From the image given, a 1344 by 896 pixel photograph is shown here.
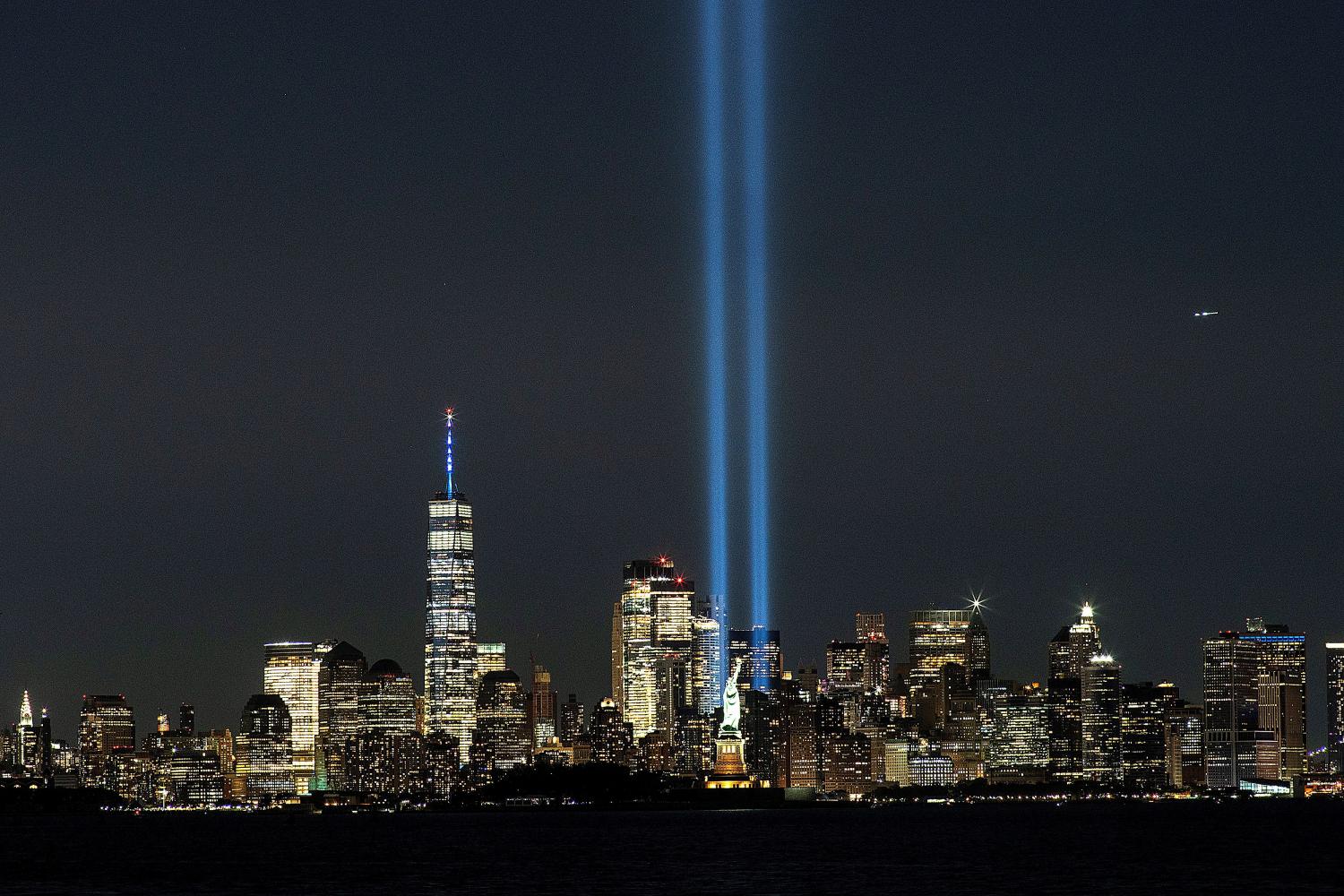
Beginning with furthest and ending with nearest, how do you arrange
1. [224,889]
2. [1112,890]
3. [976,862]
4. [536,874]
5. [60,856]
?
[60,856] → [976,862] → [536,874] → [224,889] → [1112,890]

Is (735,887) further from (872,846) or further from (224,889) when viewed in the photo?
(872,846)

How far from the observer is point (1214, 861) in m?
151

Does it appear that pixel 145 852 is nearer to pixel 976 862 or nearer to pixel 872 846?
pixel 872 846

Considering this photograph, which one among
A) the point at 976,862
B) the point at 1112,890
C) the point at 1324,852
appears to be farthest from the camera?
the point at 1324,852

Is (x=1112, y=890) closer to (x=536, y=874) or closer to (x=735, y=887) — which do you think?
(x=735, y=887)

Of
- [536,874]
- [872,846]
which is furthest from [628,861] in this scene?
[872,846]

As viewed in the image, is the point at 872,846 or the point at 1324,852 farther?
the point at 872,846

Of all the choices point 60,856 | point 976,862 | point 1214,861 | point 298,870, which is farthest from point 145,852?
point 1214,861

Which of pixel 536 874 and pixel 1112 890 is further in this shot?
pixel 536 874

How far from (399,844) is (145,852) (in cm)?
2158

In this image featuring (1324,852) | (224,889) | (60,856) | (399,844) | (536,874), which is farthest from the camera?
(399,844)

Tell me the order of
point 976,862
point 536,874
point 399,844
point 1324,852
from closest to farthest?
point 536,874 → point 976,862 → point 1324,852 → point 399,844

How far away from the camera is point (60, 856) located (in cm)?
18138

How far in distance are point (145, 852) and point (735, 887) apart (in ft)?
268
